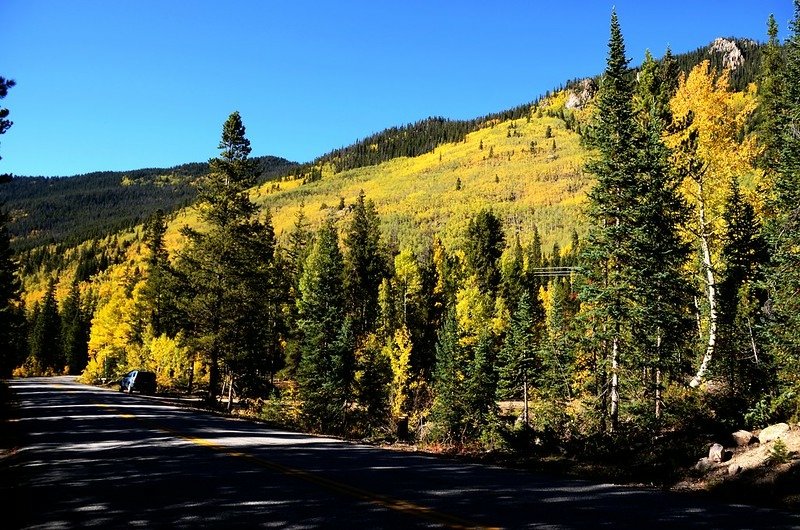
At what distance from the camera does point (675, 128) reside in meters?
21.1

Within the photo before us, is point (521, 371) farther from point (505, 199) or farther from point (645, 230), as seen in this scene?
point (505, 199)

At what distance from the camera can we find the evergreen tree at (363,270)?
173 ft

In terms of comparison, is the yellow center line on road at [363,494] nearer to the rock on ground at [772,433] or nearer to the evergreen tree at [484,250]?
the rock on ground at [772,433]

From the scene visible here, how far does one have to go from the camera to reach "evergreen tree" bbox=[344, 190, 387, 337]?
173ft

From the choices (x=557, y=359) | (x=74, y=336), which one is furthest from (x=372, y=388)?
(x=74, y=336)

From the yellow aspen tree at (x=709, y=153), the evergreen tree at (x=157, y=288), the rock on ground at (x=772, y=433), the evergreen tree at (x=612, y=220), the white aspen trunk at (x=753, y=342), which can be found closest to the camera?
the rock on ground at (x=772, y=433)

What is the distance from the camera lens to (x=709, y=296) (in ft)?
64.5

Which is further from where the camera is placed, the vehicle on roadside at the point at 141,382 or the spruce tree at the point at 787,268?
the vehicle on roadside at the point at 141,382

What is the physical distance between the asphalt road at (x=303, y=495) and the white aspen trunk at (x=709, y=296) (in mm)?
11949

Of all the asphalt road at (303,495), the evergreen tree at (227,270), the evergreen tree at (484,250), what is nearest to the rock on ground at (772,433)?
the asphalt road at (303,495)

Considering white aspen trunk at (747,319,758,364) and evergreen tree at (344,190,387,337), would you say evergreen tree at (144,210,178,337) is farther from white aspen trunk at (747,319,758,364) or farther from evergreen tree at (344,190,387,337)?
white aspen trunk at (747,319,758,364)

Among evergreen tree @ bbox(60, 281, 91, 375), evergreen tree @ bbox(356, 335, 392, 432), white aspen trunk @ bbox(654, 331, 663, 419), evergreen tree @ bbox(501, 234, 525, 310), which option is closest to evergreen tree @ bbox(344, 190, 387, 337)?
evergreen tree @ bbox(356, 335, 392, 432)

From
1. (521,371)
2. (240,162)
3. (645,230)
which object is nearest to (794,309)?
(645,230)

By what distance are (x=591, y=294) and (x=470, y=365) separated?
17216 millimetres
